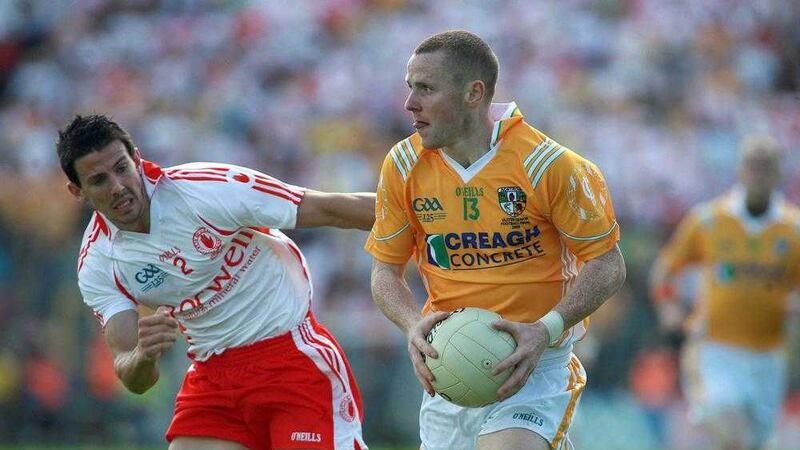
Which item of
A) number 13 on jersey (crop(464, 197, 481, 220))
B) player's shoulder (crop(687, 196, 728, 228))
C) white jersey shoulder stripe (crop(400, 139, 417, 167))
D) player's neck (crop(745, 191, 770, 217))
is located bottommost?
player's shoulder (crop(687, 196, 728, 228))

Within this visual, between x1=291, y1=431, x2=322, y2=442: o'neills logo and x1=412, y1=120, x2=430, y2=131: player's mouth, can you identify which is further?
x1=291, y1=431, x2=322, y2=442: o'neills logo

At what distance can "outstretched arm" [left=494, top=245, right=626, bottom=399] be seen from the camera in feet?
17.4

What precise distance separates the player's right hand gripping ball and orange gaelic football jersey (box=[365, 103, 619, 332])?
17.5 inches

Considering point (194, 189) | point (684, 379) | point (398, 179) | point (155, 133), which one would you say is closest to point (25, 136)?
point (155, 133)

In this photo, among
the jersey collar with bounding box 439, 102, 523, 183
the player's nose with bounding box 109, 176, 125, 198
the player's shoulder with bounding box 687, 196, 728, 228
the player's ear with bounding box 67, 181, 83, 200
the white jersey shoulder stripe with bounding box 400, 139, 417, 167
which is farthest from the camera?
the player's shoulder with bounding box 687, 196, 728, 228

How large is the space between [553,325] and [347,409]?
4.87 feet

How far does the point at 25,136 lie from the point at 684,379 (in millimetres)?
7640

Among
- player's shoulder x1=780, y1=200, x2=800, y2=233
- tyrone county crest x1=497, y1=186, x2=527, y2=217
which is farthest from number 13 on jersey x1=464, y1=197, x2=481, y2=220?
player's shoulder x1=780, y1=200, x2=800, y2=233

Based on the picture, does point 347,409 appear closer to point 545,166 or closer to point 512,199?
point 512,199

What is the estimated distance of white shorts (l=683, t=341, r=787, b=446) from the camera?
10625mm

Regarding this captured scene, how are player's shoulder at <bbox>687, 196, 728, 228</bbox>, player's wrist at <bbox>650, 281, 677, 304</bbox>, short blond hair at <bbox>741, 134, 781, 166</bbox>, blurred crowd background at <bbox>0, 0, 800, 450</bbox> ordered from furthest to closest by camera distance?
blurred crowd background at <bbox>0, 0, 800, 450</bbox> → player's wrist at <bbox>650, 281, 677, 304</bbox> → player's shoulder at <bbox>687, 196, 728, 228</bbox> → short blond hair at <bbox>741, 134, 781, 166</bbox>

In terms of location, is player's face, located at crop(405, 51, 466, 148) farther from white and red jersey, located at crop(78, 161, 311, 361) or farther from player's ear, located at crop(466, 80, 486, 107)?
white and red jersey, located at crop(78, 161, 311, 361)

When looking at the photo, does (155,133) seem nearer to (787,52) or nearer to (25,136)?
(25,136)

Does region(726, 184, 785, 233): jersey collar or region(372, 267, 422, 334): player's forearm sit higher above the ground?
region(372, 267, 422, 334): player's forearm
